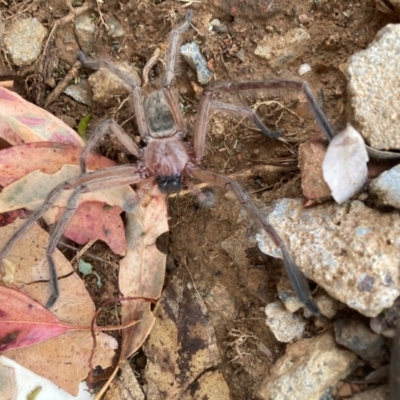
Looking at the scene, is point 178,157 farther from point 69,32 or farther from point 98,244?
point 69,32

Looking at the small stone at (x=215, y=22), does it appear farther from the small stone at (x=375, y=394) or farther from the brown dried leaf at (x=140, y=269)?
the small stone at (x=375, y=394)

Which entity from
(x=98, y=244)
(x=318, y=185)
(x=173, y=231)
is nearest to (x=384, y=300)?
(x=318, y=185)

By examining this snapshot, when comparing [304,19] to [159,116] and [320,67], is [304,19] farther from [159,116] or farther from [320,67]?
[159,116]

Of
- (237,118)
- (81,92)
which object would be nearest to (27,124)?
(81,92)

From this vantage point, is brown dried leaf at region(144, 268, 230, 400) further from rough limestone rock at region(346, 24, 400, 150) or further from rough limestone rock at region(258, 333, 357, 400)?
rough limestone rock at region(346, 24, 400, 150)

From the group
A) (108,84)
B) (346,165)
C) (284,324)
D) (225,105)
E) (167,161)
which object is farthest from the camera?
(108,84)
